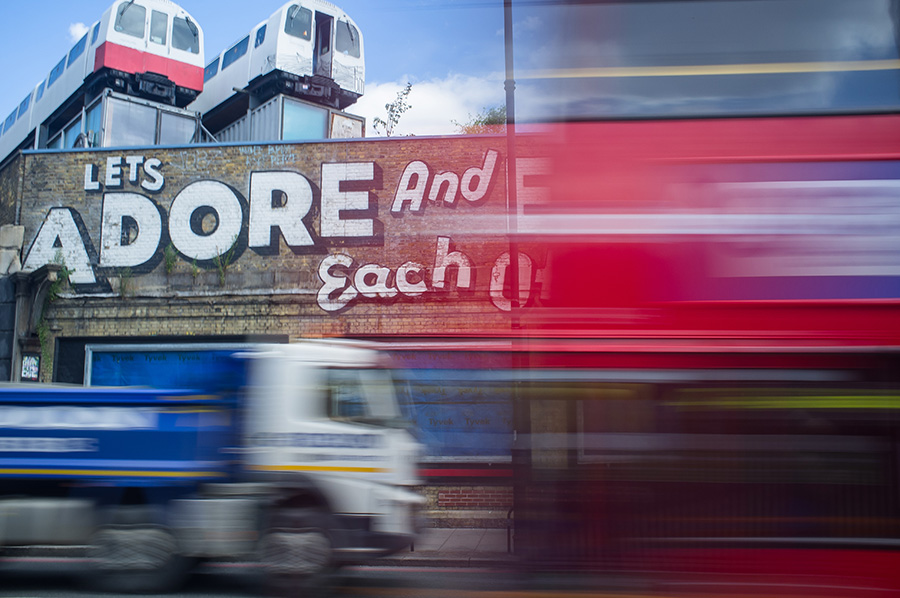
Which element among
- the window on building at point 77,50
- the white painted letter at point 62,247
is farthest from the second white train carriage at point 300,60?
the white painted letter at point 62,247

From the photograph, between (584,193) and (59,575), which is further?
(59,575)

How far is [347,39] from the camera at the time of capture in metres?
20.0

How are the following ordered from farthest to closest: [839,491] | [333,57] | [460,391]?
1. [333,57]
2. [460,391]
3. [839,491]

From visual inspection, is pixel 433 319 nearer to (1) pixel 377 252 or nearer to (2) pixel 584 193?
(1) pixel 377 252

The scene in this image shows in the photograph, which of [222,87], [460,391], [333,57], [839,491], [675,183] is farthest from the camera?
[222,87]

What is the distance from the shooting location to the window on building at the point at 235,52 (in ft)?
67.9

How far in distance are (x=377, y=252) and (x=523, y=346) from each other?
954 centimetres

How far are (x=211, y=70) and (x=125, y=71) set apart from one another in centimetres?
352

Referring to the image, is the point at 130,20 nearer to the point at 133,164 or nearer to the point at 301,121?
the point at 301,121

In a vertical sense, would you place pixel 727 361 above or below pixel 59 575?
above

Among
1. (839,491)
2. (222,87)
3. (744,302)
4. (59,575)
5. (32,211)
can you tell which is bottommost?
(59,575)

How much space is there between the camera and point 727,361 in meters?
3.89

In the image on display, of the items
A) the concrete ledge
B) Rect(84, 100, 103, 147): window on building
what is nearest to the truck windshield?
the concrete ledge

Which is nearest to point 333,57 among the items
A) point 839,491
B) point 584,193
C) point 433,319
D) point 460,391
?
point 433,319
